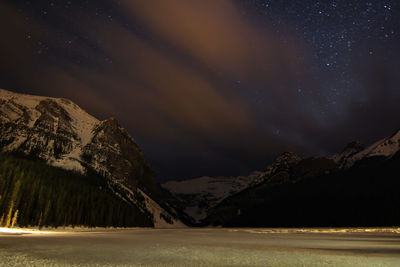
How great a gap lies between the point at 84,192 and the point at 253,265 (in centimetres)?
14582

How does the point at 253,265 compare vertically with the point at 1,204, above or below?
below

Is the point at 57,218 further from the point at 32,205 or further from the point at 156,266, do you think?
the point at 156,266

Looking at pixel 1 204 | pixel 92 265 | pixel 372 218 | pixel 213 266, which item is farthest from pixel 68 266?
pixel 372 218

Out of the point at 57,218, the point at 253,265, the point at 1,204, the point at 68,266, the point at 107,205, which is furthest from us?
the point at 107,205

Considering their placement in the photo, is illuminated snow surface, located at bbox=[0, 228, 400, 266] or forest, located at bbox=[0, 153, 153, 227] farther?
forest, located at bbox=[0, 153, 153, 227]

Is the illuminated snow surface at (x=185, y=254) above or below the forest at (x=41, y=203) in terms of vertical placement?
below

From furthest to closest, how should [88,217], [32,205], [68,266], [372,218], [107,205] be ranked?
[372,218] < [107,205] < [88,217] < [32,205] < [68,266]

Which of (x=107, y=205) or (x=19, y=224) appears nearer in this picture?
(x=19, y=224)

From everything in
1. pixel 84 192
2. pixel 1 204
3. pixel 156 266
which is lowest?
pixel 156 266

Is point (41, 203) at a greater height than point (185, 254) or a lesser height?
greater

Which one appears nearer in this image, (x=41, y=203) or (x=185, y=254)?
(x=185, y=254)

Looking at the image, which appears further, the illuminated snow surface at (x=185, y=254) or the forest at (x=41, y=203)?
the forest at (x=41, y=203)

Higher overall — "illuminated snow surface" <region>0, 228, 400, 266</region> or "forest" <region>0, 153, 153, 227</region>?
"forest" <region>0, 153, 153, 227</region>

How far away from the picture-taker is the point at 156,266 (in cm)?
1334
